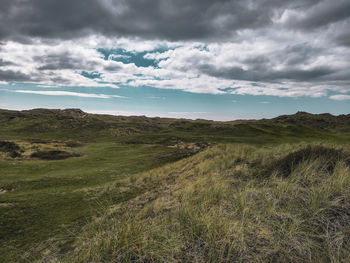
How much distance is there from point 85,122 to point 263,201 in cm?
11217

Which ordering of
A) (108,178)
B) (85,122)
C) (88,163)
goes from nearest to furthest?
(108,178) → (88,163) → (85,122)

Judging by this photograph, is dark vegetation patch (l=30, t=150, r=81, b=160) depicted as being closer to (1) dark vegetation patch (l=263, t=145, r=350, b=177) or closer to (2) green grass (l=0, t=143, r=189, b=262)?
(2) green grass (l=0, t=143, r=189, b=262)

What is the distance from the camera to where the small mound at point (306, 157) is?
26.0 ft

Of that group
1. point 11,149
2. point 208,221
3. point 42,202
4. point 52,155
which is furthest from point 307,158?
point 11,149

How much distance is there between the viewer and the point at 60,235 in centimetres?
667

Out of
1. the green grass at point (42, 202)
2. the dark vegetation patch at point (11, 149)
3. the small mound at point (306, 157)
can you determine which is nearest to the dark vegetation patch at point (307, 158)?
the small mound at point (306, 157)

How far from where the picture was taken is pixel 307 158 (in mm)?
8336

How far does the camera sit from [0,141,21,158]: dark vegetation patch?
2646 centimetres

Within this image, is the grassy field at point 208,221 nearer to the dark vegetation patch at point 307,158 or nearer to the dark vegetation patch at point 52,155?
the dark vegetation patch at point 307,158

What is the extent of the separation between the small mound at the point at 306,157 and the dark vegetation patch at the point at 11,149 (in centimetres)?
3190

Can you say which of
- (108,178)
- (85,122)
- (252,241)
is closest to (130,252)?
(252,241)

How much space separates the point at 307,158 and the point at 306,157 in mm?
310

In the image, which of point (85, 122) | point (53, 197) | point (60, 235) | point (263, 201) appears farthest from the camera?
point (85, 122)

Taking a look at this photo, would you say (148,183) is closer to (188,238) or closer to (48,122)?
(188,238)
